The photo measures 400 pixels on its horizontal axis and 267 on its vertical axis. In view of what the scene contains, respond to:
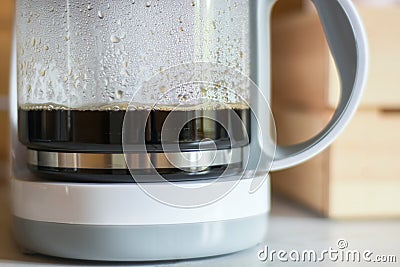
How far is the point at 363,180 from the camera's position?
32.7 inches

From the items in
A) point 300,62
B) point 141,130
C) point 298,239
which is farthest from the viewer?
point 300,62

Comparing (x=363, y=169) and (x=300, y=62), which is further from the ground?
(x=300, y=62)

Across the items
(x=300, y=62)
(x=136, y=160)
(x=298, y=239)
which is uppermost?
(x=300, y=62)

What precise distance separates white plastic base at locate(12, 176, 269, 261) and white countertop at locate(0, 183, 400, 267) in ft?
0.05

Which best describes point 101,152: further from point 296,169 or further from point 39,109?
point 296,169

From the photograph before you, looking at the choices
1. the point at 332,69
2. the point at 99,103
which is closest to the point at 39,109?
the point at 99,103

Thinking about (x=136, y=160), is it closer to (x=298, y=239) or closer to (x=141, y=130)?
(x=141, y=130)

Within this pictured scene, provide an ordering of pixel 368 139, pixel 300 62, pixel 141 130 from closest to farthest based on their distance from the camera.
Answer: pixel 141 130 → pixel 368 139 → pixel 300 62

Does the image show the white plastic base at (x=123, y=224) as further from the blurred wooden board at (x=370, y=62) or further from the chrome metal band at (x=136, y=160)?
the blurred wooden board at (x=370, y=62)

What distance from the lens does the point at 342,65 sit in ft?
2.23

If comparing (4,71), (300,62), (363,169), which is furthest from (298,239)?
(4,71)

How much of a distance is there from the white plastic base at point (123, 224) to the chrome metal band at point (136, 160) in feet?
0.06

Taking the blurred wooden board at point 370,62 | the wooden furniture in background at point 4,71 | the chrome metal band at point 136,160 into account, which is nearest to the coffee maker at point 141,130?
the chrome metal band at point 136,160

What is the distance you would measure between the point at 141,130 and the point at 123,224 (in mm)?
87
